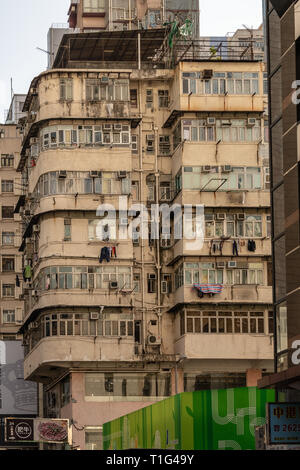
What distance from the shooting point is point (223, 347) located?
209ft

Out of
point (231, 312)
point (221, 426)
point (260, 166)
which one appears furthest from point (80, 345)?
point (221, 426)

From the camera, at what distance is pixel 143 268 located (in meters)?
67.3

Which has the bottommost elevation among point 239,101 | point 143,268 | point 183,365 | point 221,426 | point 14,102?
point 221,426

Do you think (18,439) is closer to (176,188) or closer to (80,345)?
(80,345)

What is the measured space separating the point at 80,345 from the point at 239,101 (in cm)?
1674

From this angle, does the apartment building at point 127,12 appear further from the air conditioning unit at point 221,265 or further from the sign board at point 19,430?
the sign board at point 19,430

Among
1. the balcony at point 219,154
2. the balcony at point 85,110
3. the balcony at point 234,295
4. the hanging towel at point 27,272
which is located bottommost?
the balcony at point 234,295

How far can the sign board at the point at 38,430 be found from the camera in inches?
2505

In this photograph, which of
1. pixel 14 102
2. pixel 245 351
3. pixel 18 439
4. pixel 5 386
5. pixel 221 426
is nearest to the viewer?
pixel 221 426

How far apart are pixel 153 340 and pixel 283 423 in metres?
38.1

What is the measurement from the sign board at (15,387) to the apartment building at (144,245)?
51.2 feet

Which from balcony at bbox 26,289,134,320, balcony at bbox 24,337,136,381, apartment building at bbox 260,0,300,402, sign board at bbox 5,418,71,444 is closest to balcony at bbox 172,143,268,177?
balcony at bbox 26,289,134,320

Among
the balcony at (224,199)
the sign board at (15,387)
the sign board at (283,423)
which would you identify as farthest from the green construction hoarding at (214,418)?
the sign board at (15,387)

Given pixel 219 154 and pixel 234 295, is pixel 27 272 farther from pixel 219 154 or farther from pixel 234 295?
pixel 219 154
